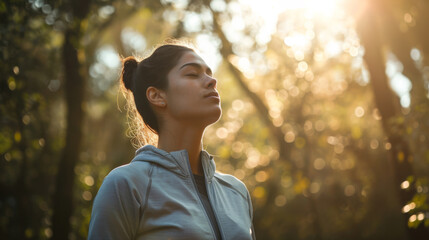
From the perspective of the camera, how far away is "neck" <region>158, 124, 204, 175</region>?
2.69 meters

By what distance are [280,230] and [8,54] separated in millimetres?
9725

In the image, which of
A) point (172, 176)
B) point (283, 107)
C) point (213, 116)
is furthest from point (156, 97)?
point (283, 107)

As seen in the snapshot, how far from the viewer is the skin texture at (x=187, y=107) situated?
2.65 metres

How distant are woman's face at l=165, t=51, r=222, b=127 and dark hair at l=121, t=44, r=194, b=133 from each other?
7cm

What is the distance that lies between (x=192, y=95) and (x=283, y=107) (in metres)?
7.70

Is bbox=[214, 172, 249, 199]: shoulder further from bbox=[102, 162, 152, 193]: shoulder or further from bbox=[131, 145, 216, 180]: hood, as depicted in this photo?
bbox=[102, 162, 152, 193]: shoulder

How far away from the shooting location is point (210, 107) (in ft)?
8.64

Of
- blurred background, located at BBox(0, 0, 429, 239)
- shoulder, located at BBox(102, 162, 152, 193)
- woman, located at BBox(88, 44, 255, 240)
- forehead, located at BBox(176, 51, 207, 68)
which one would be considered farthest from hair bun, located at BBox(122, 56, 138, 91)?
blurred background, located at BBox(0, 0, 429, 239)

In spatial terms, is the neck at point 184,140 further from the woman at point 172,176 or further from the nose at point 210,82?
the nose at point 210,82

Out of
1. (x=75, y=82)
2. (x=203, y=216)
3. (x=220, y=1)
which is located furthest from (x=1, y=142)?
(x=203, y=216)

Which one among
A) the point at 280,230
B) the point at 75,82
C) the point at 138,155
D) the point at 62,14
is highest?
the point at 62,14

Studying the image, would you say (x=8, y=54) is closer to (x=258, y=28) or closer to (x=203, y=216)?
(x=203, y=216)

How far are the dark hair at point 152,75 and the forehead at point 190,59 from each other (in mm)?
29

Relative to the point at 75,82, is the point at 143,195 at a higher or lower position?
lower
